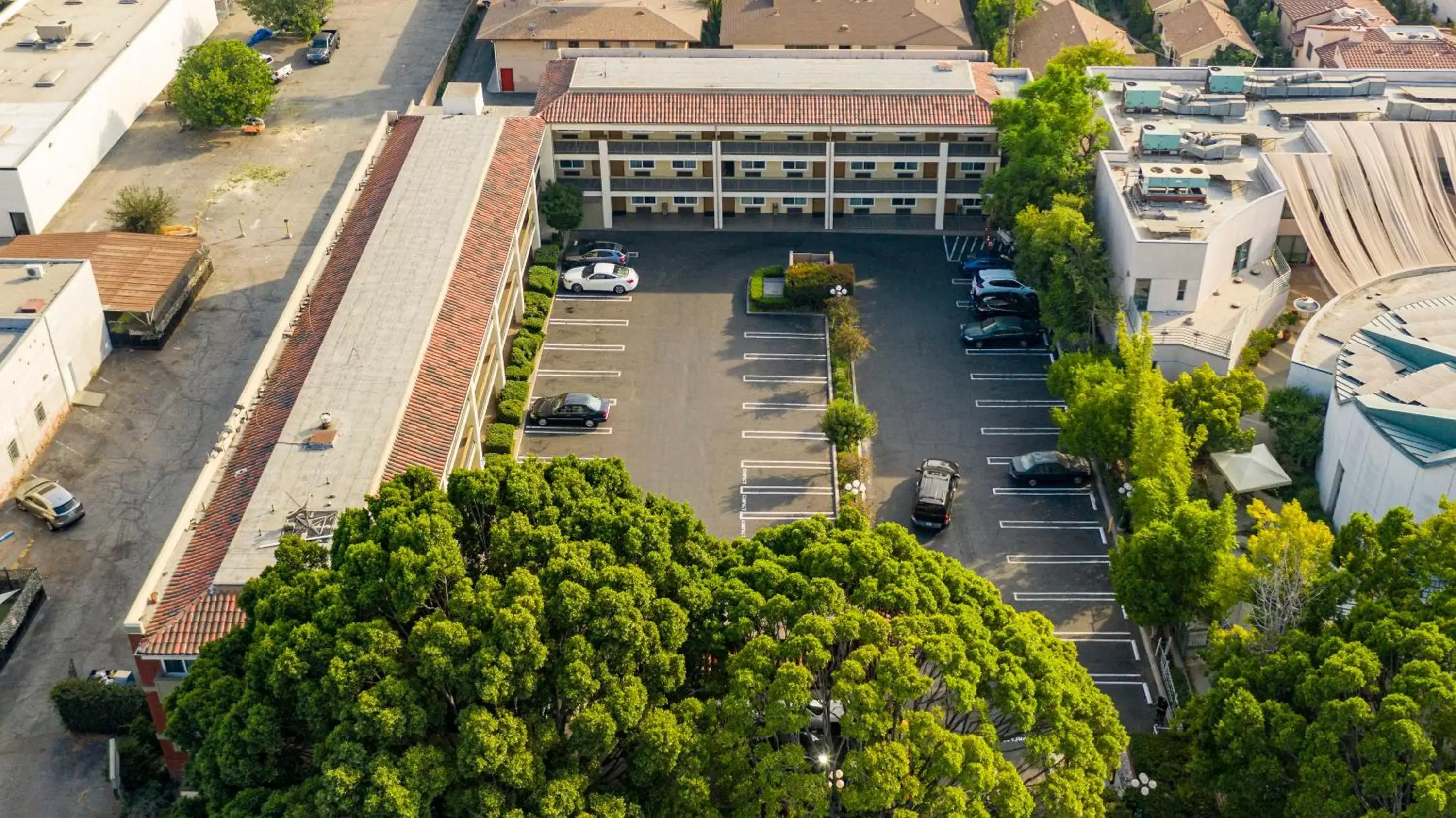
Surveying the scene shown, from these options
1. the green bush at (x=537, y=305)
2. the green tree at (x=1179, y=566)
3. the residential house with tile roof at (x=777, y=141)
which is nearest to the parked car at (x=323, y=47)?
the residential house with tile roof at (x=777, y=141)

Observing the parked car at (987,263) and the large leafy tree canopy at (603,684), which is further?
the parked car at (987,263)

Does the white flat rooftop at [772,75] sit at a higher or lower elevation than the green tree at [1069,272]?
higher

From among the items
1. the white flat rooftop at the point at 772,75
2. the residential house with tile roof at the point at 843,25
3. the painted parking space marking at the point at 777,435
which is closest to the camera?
the painted parking space marking at the point at 777,435

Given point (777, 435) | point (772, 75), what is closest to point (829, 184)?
point (772, 75)

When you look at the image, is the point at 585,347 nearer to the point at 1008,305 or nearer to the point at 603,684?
the point at 1008,305

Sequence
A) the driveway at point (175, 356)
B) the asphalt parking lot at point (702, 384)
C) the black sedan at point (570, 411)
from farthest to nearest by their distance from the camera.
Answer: the black sedan at point (570, 411) → the asphalt parking lot at point (702, 384) → the driveway at point (175, 356)

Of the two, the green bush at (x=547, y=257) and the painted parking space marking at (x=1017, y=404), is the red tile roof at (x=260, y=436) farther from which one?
the painted parking space marking at (x=1017, y=404)

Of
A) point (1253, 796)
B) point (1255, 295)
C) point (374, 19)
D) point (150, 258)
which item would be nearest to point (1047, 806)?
point (1253, 796)
